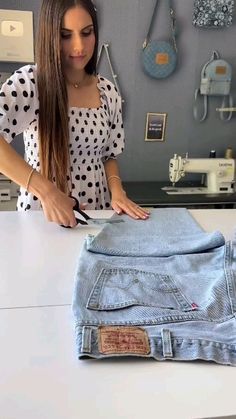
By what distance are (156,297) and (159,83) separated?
1868mm

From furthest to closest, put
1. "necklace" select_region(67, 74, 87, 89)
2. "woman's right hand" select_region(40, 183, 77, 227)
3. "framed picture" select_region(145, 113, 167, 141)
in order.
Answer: "framed picture" select_region(145, 113, 167, 141) → "necklace" select_region(67, 74, 87, 89) → "woman's right hand" select_region(40, 183, 77, 227)

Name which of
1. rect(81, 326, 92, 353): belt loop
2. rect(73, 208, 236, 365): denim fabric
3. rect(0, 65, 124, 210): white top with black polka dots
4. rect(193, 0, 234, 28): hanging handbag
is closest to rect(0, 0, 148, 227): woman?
rect(0, 65, 124, 210): white top with black polka dots

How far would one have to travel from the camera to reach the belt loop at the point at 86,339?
631 mm

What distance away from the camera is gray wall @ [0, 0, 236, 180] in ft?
7.52

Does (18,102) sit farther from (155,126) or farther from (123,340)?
(155,126)

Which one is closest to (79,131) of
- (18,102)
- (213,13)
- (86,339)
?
(18,102)

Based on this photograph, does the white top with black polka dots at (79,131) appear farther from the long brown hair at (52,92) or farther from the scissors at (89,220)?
the scissors at (89,220)

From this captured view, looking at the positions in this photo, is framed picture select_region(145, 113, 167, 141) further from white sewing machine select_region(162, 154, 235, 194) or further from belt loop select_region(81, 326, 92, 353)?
belt loop select_region(81, 326, 92, 353)

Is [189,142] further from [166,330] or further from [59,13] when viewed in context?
[166,330]

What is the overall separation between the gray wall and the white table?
5.74ft

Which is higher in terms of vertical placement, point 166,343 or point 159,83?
point 159,83

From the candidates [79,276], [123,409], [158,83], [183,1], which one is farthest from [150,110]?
[123,409]

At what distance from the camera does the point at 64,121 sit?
128cm

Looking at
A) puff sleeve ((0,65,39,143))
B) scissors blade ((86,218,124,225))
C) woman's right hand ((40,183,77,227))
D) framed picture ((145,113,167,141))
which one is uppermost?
puff sleeve ((0,65,39,143))
